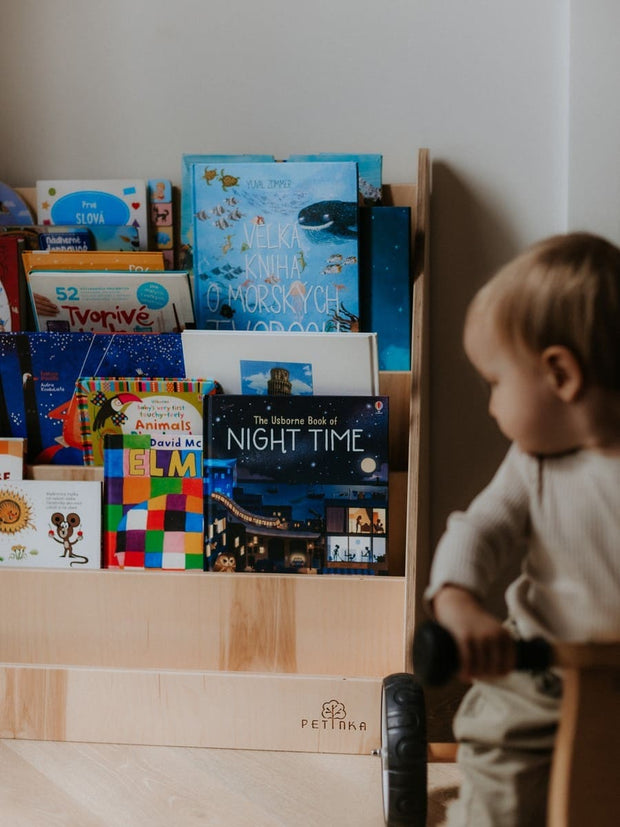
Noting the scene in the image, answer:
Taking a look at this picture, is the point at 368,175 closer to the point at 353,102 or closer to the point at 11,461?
the point at 353,102

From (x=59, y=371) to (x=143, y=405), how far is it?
15 cm

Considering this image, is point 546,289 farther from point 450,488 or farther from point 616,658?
point 450,488

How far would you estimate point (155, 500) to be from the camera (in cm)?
112

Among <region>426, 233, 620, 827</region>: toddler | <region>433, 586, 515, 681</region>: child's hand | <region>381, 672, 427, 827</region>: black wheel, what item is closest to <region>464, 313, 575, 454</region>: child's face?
<region>426, 233, 620, 827</region>: toddler

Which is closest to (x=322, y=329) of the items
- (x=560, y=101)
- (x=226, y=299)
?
(x=226, y=299)

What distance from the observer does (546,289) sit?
1.77ft

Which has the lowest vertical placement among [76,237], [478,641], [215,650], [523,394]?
[215,650]

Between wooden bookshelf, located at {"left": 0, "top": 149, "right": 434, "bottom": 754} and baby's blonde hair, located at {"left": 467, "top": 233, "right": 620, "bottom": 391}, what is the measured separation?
49cm

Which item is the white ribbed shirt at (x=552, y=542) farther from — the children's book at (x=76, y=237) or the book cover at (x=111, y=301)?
the children's book at (x=76, y=237)

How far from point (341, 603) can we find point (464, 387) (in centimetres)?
44

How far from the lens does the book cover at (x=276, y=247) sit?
46.8 inches

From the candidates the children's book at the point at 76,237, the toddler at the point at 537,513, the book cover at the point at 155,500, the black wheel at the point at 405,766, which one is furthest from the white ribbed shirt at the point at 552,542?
the children's book at the point at 76,237

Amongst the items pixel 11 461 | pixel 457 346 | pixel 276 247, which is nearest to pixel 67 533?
pixel 11 461

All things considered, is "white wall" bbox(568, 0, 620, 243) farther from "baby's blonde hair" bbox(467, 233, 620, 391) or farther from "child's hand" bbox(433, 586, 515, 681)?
"child's hand" bbox(433, 586, 515, 681)
